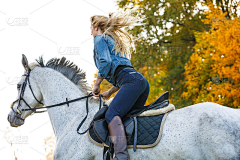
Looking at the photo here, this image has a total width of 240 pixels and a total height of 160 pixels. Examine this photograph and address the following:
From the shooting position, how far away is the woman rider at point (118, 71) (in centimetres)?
341

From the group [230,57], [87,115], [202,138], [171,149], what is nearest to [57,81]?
[87,115]

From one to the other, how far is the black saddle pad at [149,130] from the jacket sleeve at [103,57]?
0.83 m

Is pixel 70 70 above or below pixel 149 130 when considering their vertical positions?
above

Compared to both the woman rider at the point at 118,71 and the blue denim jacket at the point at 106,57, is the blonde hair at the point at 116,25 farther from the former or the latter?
the blue denim jacket at the point at 106,57

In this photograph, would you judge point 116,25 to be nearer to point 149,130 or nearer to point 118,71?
point 118,71

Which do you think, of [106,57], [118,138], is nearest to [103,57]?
[106,57]

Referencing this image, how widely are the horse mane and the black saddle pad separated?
4.23ft

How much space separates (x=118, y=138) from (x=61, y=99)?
4.94ft

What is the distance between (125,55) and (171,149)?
1551mm

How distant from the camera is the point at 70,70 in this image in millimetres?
4656

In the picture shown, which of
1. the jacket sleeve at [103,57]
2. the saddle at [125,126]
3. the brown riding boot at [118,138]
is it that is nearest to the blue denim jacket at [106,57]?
the jacket sleeve at [103,57]

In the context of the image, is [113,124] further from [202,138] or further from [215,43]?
[215,43]

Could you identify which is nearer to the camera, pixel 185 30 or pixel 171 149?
pixel 171 149

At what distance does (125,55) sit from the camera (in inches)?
154
